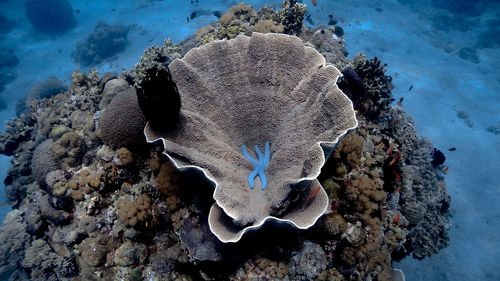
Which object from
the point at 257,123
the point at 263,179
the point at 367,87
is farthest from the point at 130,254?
the point at 367,87

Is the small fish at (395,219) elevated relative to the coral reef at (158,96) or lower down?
lower down

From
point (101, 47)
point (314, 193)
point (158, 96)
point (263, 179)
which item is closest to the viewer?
point (314, 193)

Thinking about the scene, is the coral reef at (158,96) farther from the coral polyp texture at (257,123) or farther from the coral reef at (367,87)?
A: the coral reef at (367,87)

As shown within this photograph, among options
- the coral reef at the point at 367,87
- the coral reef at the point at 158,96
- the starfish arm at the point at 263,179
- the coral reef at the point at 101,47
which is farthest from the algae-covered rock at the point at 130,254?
the coral reef at the point at 101,47

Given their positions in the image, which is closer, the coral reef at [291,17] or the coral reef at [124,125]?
the coral reef at [124,125]

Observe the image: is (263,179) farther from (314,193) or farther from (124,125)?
(124,125)

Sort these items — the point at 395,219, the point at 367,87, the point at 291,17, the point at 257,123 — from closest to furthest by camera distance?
the point at 257,123, the point at 395,219, the point at 367,87, the point at 291,17
